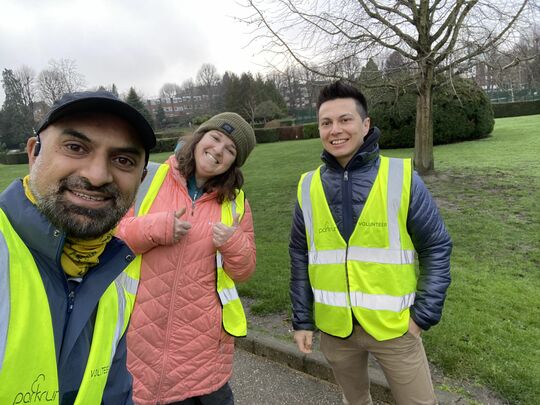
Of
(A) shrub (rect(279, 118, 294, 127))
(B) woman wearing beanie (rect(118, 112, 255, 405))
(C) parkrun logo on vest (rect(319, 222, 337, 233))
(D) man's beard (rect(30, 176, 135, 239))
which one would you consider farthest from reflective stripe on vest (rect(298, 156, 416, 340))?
(A) shrub (rect(279, 118, 294, 127))

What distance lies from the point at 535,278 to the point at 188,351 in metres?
4.20

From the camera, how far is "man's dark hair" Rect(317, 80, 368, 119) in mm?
2244

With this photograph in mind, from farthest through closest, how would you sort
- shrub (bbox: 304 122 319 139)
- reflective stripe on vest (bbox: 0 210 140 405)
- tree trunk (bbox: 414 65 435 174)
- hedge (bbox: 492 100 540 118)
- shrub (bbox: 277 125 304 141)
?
shrub (bbox: 277 125 304 141)
hedge (bbox: 492 100 540 118)
shrub (bbox: 304 122 319 139)
tree trunk (bbox: 414 65 435 174)
reflective stripe on vest (bbox: 0 210 140 405)

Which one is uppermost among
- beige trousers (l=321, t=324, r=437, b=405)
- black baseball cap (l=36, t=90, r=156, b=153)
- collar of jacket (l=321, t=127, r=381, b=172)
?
black baseball cap (l=36, t=90, r=156, b=153)

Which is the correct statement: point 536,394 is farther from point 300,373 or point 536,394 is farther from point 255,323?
point 255,323

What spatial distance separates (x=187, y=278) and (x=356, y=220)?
0.98 m

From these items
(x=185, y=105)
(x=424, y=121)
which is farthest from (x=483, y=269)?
(x=185, y=105)

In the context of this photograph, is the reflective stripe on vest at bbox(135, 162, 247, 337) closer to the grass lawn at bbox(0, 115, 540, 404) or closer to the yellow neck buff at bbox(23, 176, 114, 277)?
the yellow neck buff at bbox(23, 176, 114, 277)

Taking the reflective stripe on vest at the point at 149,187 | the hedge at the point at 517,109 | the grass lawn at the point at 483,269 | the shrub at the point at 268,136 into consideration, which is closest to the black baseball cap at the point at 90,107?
the reflective stripe on vest at the point at 149,187

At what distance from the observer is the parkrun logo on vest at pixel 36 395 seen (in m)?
0.92

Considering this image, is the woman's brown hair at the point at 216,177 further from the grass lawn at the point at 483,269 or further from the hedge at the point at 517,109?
the hedge at the point at 517,109

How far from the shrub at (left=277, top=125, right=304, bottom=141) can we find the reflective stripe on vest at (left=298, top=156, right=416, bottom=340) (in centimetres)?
3198

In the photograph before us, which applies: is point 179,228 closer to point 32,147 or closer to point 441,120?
point 32,147

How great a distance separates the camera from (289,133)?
1351 inches
